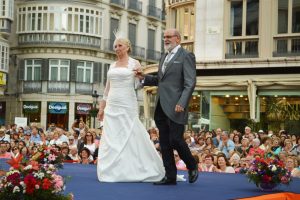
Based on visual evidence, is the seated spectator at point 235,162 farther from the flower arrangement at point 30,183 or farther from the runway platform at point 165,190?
the flower arrangement at point 30,183

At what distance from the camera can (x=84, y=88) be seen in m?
46.4

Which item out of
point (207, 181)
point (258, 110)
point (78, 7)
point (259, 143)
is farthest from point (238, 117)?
point (78, 7)

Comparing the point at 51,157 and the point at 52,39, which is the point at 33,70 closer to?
the point at 52,39

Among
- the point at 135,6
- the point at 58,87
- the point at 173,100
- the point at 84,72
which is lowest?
the point at 173,100

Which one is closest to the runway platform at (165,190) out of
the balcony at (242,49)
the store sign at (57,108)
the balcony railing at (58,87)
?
the balcony at (242,49)

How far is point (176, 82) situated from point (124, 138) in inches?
42.7

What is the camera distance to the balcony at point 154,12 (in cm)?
5346

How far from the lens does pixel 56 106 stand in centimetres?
4509

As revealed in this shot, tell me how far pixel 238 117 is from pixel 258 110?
136 cm

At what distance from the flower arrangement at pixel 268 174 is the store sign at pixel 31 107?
39445 millimetres

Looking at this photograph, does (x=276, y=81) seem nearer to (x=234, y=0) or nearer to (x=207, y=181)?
(x=234, y=0)

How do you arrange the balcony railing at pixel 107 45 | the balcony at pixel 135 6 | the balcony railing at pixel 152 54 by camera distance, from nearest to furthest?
1. the balcony railing at pixel 107 45
2. the balcony at pixel 135 6
3. the balcony railing at pixel 152 54

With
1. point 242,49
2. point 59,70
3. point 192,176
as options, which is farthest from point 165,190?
point 59,70

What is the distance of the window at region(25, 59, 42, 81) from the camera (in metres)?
46.0
